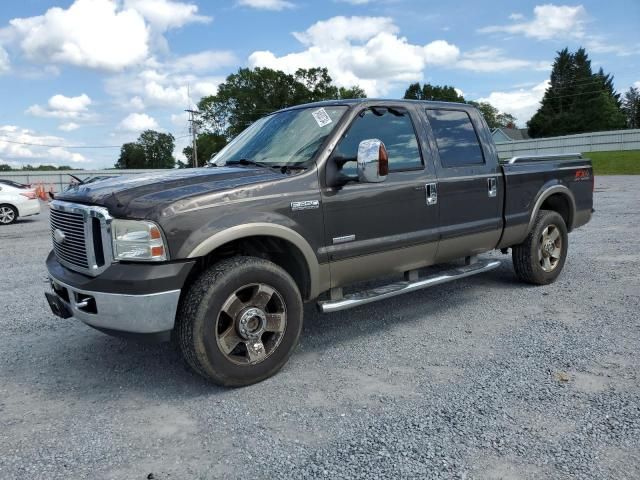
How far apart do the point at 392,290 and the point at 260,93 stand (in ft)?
233

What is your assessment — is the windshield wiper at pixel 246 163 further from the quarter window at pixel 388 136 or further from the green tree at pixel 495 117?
the green tree at pixel 495 117

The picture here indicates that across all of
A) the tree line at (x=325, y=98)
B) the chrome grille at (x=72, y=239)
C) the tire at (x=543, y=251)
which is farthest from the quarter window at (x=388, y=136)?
the tree line at (x=325, y=98)

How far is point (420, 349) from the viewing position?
395cm

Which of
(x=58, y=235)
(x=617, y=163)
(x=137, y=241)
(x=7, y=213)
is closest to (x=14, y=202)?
(x=7, y=213)

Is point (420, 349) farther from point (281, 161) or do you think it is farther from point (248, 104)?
point (248, 104)

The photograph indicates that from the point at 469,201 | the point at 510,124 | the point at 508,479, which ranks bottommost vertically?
the point at 508,479

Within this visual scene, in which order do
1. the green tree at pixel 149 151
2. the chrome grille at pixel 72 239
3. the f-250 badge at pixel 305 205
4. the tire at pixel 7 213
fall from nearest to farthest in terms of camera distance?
the chrome grille at pixel 72 239
the f-250 badge at pixel 305 205
the tire at pixel 7 213
the green tree at pixel 149 151

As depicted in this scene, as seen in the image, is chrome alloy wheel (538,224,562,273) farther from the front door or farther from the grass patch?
the grass patch

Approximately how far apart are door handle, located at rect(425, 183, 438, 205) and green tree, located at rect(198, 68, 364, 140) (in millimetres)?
66714

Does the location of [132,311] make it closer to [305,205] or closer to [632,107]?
[305,205]

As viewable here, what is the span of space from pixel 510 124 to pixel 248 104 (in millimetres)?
72651

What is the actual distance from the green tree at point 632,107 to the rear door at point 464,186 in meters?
94.4

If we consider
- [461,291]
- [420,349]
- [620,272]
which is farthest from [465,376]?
[620,272]

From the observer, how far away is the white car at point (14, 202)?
14203 mm
